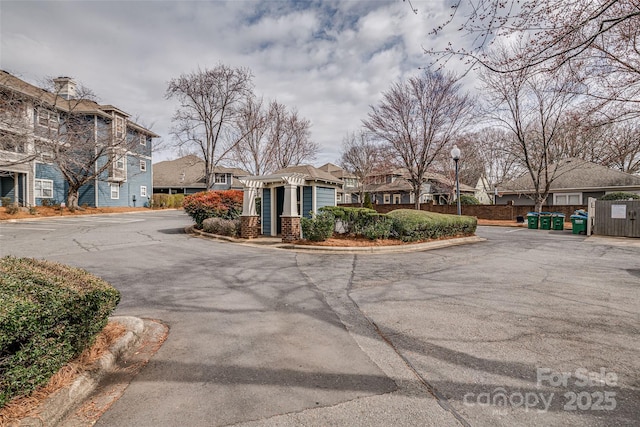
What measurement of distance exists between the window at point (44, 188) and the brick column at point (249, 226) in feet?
70.9

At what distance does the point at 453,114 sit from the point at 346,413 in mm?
23476

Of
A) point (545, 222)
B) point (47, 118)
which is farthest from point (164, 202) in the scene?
point (545, 222)

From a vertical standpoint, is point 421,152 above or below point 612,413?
above

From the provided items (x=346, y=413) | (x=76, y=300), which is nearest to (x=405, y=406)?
(x=346, y=413)

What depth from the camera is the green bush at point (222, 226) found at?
44.5ft

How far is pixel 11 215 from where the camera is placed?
63.0 ft

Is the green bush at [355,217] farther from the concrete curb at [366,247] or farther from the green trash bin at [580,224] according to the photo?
the green trash bin at [580,224]

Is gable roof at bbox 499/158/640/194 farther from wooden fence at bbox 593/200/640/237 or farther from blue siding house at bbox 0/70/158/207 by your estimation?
blue siding house at bbox 0/70/158/207

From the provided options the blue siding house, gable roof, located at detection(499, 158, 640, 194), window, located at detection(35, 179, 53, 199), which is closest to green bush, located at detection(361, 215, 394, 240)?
the blue siding house

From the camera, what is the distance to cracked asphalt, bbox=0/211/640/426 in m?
2.45

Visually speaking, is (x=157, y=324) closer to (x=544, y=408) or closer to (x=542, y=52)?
(x=544, y=408)

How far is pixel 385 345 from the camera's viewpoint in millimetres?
3619

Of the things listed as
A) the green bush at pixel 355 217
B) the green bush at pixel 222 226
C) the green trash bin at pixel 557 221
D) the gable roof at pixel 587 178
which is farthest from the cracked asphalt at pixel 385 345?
the gable roof at pixel 587 178

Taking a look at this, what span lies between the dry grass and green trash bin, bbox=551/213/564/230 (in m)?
23.4
